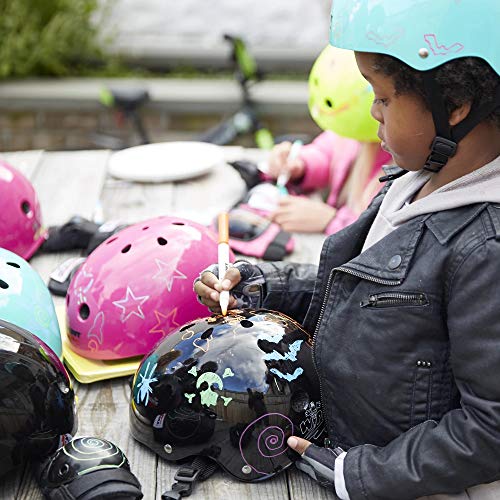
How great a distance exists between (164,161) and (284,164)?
23.8 inches

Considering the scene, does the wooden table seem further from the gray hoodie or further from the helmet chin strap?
the helmet chin strap

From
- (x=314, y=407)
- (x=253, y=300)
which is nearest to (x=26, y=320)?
(x=253, y=300)

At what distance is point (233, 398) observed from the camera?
2090 mm

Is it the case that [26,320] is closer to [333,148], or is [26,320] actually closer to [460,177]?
[460,177]

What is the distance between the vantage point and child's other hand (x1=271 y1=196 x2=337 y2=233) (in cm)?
356

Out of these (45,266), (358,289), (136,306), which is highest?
(358,289)

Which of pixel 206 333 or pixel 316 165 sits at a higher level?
pixel 206 333

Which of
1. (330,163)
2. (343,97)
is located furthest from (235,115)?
(343,97)

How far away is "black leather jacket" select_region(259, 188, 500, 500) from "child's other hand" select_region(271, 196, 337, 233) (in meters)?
1.49

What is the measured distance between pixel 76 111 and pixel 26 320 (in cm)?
467

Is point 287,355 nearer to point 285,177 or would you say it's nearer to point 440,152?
point 440,152

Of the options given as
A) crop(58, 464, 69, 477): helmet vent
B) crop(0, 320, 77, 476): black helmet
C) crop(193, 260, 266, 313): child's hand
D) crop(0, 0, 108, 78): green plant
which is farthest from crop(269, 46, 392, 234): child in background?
crop(0, 0, 108, 78): green plant

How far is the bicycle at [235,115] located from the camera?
5664 mm

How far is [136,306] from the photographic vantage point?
259 centimetres
